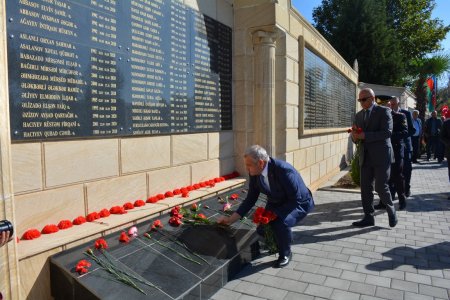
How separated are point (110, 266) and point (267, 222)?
4.90 feet

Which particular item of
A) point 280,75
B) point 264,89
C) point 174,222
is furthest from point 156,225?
point 280,75

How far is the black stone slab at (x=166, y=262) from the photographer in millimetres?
2473

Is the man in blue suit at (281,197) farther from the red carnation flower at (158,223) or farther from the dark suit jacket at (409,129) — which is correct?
the dark suit jacket at (409,129)

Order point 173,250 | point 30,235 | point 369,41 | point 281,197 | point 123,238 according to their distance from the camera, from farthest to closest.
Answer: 1. point 369,41
2. point 281,197
3. point 173,250
4. point 123,238
5. point 30,235

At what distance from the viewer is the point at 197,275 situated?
2.88 meters

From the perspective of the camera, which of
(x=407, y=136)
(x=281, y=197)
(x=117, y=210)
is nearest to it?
(x=117, y=210)

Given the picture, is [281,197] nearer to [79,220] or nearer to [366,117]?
[79,220]

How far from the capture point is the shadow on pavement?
3598 millimetres

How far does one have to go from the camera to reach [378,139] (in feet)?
15.4

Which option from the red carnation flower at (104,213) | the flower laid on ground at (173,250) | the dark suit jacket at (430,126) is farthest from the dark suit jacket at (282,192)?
the dark suit jacket at (430,126)

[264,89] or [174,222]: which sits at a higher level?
[264,89]

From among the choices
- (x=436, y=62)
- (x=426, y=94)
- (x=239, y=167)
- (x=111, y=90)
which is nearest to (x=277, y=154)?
(x=239, y=167)

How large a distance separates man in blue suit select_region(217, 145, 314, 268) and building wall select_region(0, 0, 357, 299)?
0.87m

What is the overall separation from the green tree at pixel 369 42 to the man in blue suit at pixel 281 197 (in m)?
21.9
